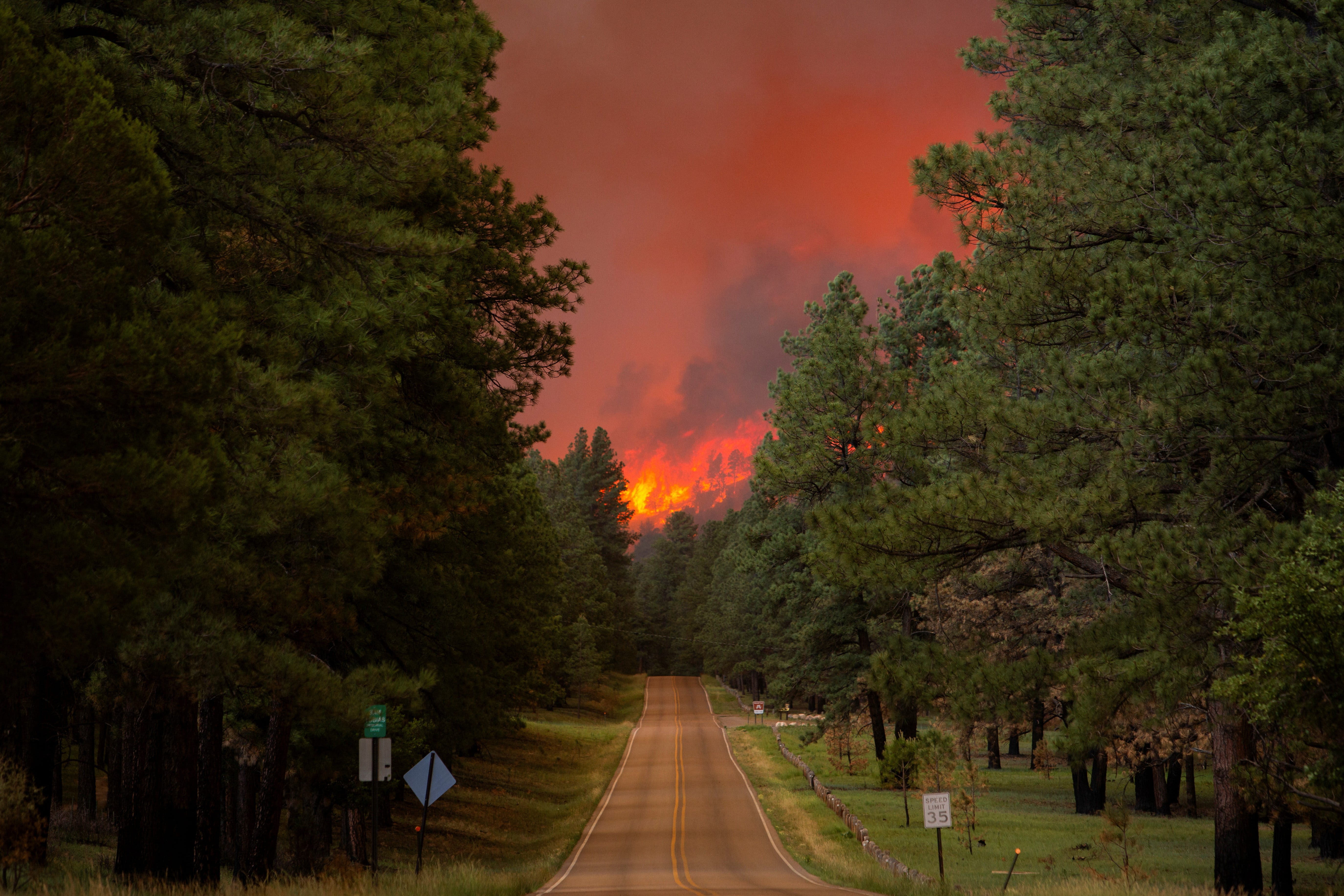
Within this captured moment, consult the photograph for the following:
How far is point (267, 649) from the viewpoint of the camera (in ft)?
31.8

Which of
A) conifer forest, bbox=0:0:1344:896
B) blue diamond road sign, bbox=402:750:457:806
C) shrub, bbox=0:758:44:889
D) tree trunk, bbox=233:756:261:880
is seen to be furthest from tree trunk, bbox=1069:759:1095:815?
shrub, bbox=0:758:44:889

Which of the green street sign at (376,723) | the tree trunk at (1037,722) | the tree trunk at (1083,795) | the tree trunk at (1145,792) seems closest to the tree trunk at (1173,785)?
the tree trunk at (1145,792)

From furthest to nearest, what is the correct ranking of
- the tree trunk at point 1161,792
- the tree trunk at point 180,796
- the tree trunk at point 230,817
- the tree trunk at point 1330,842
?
the tree trunk at point 1161,792 < the tree trunk at point 1330,842 < the tree trunk at point 230,817 < the tree trunk at point 180,796

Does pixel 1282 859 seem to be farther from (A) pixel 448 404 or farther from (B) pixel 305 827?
(B) pixel 305 827

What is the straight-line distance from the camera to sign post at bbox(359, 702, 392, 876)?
12.9 metres

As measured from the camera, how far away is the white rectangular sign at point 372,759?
13.7 m

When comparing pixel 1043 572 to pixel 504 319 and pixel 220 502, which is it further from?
pixel 220 502

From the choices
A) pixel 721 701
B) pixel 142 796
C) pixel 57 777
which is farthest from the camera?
pixel 721 701

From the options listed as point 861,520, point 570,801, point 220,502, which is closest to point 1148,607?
point 861,520

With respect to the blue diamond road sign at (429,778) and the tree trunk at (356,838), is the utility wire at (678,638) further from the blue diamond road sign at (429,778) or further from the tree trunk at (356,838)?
the blue diamond road sign at (429,778)

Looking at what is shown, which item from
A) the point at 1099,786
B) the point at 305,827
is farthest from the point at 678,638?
the point at 305,827

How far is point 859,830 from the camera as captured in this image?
27078mm

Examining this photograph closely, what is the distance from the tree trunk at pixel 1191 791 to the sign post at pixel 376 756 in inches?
1118

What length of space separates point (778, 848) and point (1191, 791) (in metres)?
18.0
